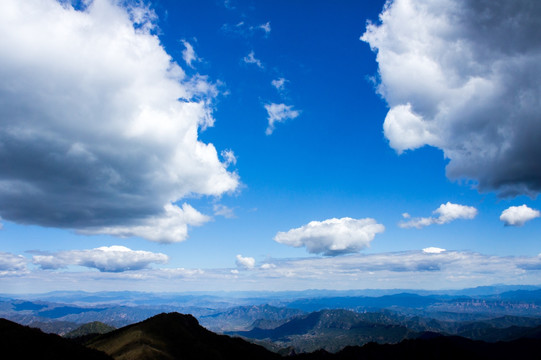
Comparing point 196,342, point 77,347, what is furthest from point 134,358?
point 196,342

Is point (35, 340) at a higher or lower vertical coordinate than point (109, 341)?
higher

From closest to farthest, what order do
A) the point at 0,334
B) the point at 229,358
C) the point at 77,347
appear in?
the point at 0,334 → the point at 77,347 → the point at 229,358

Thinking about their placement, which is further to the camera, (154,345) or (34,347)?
(154,345)

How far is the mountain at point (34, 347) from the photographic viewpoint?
11162cm

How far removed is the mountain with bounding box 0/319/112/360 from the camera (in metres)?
112

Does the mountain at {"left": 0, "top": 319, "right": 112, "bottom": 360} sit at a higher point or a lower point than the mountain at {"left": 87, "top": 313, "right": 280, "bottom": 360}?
higher

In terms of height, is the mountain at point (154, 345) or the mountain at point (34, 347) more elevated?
the mountain at point (34, 347)

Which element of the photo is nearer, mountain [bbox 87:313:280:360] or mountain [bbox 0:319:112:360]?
mountain [bbox 0:319:112:360]

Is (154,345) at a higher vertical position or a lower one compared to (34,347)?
lower

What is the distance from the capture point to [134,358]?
144 metres

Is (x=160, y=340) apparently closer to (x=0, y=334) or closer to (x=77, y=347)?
(x=77, y=347)

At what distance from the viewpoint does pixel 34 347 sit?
118750 millimetres

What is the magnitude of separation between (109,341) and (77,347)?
60950 mm

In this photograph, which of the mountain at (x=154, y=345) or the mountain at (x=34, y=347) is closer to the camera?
the mountain at (x=34, y=347)
